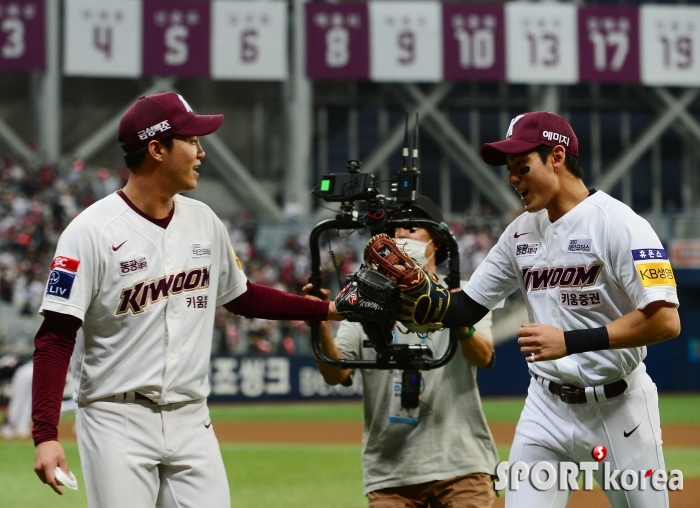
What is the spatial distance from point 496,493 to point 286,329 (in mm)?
15368

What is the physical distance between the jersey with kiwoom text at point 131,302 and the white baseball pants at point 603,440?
132 centimetres

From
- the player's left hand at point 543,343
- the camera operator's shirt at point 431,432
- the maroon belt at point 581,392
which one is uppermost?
→ the player's left hand at point 543,343

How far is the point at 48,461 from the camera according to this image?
3.32 m

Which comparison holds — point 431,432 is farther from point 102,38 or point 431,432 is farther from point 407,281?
point 102,38

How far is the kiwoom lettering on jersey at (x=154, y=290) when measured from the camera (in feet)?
11.8

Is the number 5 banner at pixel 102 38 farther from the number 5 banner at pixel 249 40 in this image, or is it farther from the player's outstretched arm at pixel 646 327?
the player's outstretched arm at pixel 646 327

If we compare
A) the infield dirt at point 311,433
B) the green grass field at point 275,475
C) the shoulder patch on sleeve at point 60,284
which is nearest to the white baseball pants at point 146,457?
the shoulder patch on sleeve at point 60,284

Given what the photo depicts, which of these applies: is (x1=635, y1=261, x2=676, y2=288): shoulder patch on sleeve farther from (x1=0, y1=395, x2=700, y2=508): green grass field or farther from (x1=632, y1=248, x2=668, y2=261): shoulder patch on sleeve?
(x1=0, y1=395, x2=700, y2=508): green grass field

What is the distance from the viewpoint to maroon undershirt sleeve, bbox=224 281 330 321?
13.6 feet

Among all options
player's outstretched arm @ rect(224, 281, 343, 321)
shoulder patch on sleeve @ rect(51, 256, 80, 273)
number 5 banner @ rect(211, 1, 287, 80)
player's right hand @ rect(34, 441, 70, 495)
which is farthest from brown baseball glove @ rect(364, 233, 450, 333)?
number 5 banner @ rect(211, 1, 287, 80)

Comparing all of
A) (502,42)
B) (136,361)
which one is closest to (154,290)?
(136,361)

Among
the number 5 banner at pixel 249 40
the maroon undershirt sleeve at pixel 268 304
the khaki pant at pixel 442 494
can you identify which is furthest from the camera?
the number 5 banner at pixel 249 40

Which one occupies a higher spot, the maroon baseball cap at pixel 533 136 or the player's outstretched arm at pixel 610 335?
the maroon baseball cap at pixel 533 136

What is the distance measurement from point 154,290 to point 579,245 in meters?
1.63
